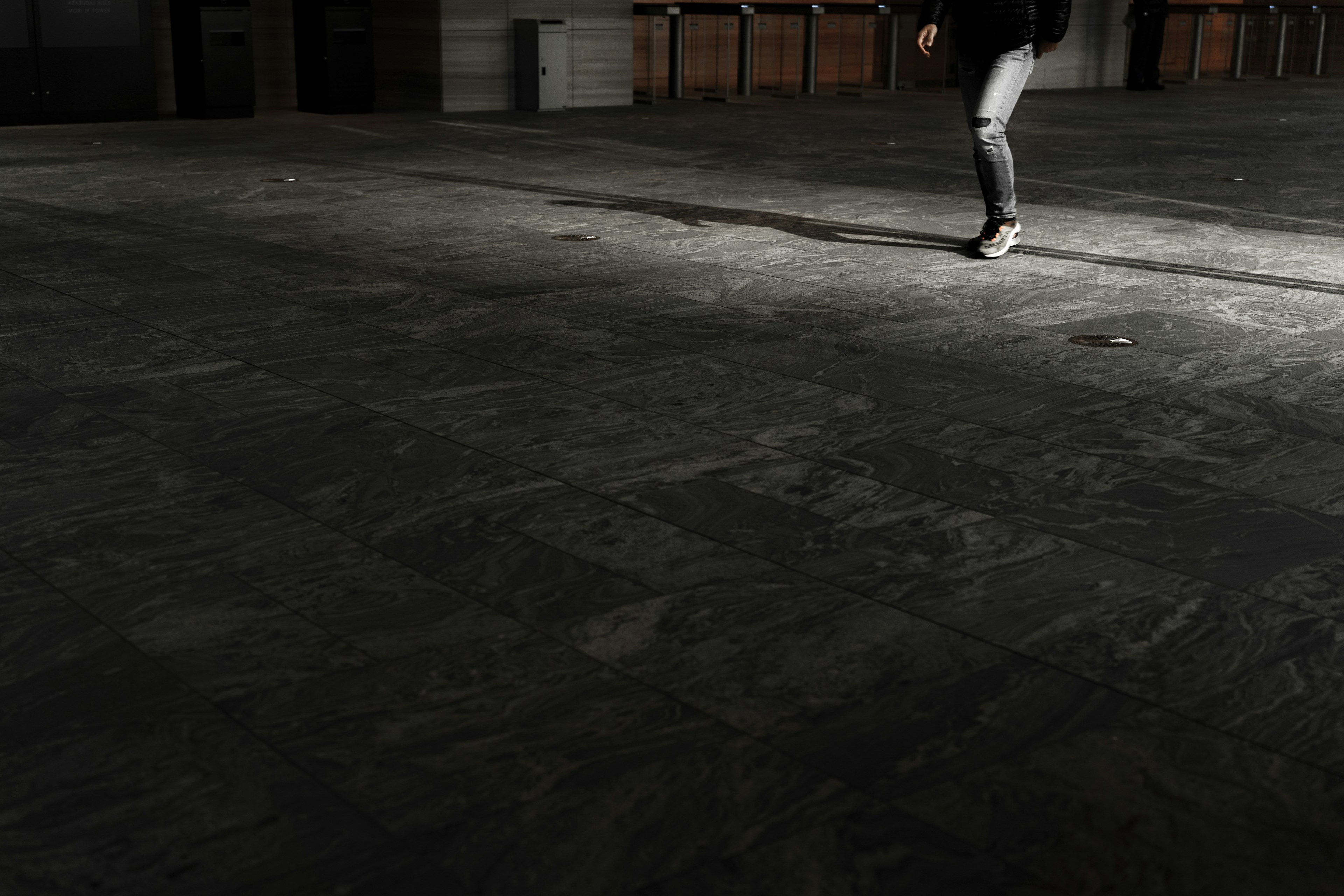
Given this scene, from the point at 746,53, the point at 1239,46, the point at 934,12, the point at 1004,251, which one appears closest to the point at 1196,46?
the point at 1239,46

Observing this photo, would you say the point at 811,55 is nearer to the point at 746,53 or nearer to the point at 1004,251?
the point at 746,53

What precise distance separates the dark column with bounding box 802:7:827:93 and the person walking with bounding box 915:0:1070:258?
13155 mm

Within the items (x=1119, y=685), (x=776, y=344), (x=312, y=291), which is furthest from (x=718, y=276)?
(x=1119, y=685)

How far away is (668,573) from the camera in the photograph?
3.28 meters

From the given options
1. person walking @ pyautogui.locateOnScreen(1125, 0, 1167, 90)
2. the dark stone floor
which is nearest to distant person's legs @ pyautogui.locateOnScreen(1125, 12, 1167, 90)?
person walking @ pyautogui.locateOnScreen(1125, 0, 1167, 90)

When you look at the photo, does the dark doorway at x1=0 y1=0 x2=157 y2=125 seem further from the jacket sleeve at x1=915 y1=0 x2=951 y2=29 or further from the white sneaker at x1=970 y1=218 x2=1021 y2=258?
the white sneaker at x1=970 y1=218 x2=1021 y2=258

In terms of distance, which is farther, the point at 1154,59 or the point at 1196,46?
the point at 1196,46

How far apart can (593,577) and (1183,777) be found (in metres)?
1.35

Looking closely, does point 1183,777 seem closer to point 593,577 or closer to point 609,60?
point 593,577

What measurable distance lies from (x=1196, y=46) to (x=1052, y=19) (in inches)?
768

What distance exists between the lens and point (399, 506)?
369cm

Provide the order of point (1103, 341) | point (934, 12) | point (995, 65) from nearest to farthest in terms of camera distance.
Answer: point (1103, 341), point (995, 65), point (934, 12)

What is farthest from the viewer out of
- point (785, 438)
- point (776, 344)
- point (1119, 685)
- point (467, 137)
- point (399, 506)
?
point (467, 137)

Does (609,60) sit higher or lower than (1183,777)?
higher
